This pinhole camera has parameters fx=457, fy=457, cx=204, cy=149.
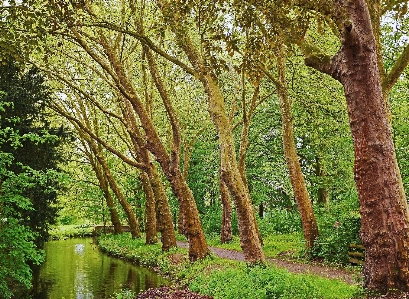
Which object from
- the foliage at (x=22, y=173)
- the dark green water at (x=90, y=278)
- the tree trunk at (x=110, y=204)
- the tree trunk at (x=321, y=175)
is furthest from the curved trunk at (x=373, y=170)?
the tree trunk at (x=110, y=204)

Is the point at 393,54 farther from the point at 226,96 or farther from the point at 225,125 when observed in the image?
the point at 225,125

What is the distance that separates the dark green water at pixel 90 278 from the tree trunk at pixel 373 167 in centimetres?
920

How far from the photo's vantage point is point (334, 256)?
16375mm

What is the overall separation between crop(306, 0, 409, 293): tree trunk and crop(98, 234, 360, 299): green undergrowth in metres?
Result: 0.91

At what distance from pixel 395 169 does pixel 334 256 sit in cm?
937

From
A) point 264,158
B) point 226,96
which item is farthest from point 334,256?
point 264,158

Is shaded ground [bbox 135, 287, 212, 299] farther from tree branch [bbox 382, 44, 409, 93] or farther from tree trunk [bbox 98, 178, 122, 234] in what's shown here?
tree trunk [bbox 98, 178, 122, 234]

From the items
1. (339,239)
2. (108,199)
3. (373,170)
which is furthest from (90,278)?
(108,199)

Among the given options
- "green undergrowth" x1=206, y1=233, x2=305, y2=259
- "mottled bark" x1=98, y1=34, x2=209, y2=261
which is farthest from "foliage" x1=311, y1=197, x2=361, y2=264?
"mottled bark" x1=98, y1=34, x2=209, y2=261

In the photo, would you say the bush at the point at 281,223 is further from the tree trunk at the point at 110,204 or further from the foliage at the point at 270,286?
the foliage at the point at 270,286

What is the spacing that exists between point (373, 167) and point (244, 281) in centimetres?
444

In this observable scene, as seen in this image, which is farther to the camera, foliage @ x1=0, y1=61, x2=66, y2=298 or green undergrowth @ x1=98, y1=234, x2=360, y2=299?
foliage @ x1=0, y1=61, x2=66, y2=298

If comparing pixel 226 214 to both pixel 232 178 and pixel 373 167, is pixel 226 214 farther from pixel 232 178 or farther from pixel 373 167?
pixel 373 167

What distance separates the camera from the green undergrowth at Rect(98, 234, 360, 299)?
29.1 feet
